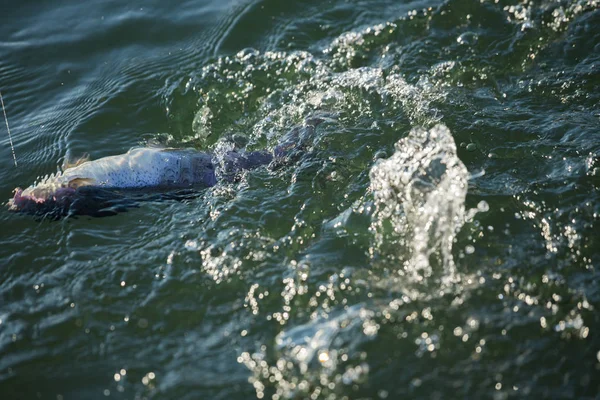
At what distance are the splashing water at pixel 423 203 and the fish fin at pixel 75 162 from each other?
2.55 meters

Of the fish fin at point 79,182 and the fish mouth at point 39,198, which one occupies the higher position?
the fish fin at point 79,182

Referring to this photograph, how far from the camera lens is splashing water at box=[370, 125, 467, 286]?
408 centimetres

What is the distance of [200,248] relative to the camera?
4434 millimetres

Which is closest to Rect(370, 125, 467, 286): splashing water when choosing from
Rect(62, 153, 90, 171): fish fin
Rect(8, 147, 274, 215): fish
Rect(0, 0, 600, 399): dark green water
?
Rect(0, 0, 600, 399): dark green water

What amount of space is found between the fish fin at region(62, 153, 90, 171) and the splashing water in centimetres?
255

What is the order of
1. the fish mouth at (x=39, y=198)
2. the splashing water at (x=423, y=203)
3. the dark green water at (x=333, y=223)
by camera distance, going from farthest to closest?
the fish mouth at (x=39, y=198) < the splashing water at (x=423, y=203) < the dark green water at (x=333, y=223)

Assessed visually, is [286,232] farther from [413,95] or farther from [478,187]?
[413,95]

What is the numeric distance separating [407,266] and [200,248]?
149cm

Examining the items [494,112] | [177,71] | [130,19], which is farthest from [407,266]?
[130,19]

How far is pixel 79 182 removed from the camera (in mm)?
4773

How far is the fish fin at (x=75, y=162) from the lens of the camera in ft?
17.3

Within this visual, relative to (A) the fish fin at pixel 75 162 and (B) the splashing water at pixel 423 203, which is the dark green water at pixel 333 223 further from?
(A) the fish fin at pixel 75 162

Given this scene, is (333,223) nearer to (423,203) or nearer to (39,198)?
(423,203)

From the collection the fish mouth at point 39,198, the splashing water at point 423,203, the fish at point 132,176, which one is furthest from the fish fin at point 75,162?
the splashing water at point 423,203
